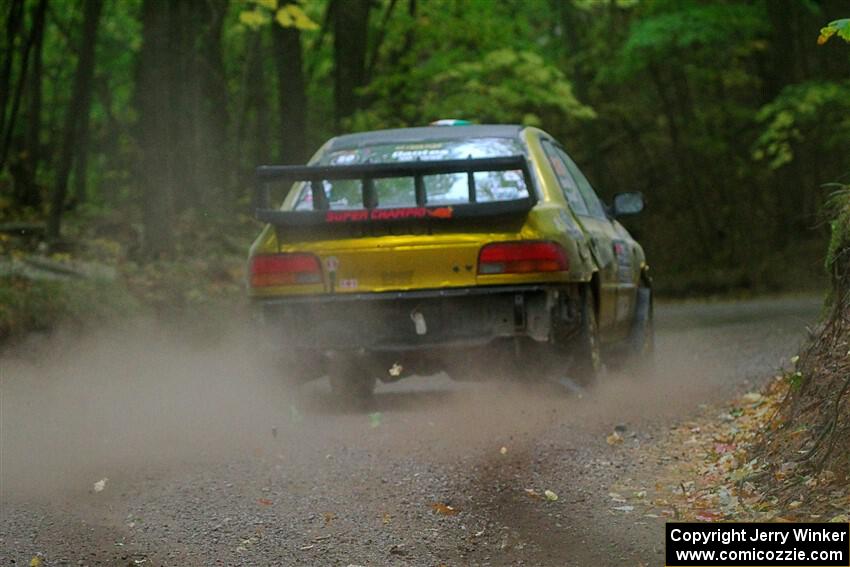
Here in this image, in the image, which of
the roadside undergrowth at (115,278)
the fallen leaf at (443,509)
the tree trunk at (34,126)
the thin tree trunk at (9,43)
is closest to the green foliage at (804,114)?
the roadside undergrowth at (115,278)

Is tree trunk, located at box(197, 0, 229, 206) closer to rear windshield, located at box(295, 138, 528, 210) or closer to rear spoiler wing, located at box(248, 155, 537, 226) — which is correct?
rear windshield, located at box(295, 138, 528, 210)

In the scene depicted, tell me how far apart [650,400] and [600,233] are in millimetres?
1197

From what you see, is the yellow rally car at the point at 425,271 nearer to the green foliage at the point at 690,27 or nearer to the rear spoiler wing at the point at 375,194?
the rear spoiler wing at the point at 375,194

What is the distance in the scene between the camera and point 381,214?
9500mm

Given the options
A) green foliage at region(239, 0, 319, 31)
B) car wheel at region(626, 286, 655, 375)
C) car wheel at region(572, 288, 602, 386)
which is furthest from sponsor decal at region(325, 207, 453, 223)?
green foliage at region(239, 0, 319, 31)

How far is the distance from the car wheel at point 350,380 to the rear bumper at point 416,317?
0.30 metres

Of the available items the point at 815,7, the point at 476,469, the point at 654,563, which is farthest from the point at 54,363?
the point at 815,7

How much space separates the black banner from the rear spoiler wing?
376 centimetres

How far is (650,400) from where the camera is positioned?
10562mm

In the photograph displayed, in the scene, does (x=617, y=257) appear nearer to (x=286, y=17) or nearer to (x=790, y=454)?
(x=286, y=17)

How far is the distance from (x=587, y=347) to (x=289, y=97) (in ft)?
40.3

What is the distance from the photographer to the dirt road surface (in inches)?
233

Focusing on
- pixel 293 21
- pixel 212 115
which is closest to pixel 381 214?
pixel 293 21

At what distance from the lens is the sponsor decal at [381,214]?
31.0 ft
